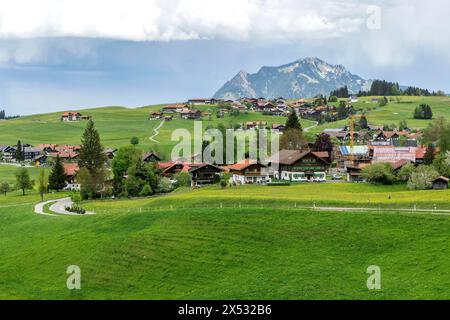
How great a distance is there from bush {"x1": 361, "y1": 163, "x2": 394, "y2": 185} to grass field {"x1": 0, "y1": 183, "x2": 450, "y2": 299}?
22708mm

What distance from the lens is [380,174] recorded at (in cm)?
9462

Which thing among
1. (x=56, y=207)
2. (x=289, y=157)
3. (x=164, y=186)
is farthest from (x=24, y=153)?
(x=289, y=157)

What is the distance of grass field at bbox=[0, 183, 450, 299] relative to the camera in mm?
48938

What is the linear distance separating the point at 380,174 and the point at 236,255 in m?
45.5

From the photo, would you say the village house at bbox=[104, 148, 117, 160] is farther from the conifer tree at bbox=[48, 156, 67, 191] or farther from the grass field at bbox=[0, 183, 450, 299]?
the grass field at bbox=[0, 183, 450, 299]

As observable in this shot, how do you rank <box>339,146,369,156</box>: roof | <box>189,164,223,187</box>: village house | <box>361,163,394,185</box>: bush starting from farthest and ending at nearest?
<box>339,146,369,156</box>: roof, <box>189,164,223,187</box>: village house, <box>361,163,394,185</box>: bush

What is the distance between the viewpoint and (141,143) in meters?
195

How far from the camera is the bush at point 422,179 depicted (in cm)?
8600

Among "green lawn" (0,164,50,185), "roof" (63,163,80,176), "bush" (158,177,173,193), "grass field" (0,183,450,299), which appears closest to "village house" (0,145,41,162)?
"green lawn" (0,164,50,185)

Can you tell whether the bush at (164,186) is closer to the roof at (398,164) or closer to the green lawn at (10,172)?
the roof at (398,164)

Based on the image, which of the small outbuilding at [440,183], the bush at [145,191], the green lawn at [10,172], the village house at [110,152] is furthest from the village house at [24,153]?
the small outbuilding at [440,183]

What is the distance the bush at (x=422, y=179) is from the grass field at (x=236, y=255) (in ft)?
47.4

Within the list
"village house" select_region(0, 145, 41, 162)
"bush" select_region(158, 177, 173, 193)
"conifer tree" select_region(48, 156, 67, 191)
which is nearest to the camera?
"bush" select_region(158, 177, 173, 193)
